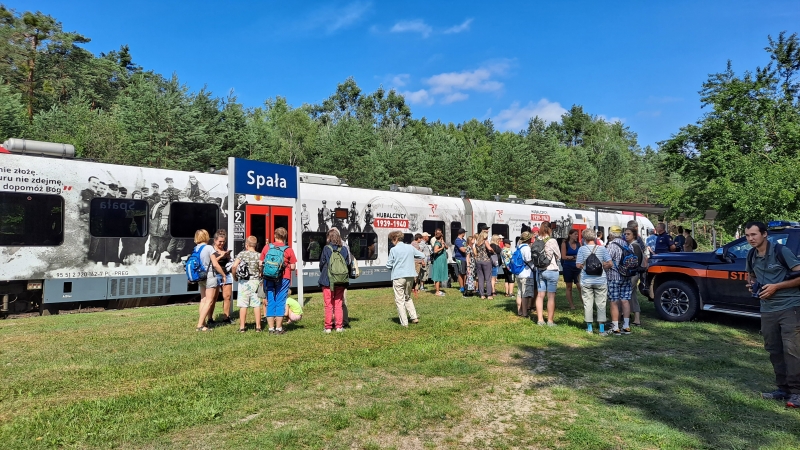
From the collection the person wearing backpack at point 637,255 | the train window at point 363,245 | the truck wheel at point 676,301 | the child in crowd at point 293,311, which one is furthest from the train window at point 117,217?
the truck wheel at point 676,301

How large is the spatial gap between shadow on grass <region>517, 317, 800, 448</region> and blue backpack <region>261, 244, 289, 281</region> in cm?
393

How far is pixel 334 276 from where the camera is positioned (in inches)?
322

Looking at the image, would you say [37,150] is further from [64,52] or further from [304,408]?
[64,52]

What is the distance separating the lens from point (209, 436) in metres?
4.08

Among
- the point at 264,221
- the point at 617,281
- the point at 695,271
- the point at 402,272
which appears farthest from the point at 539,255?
the point at 264,221

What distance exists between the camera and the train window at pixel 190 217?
12.2m

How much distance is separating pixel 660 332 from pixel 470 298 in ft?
17.1

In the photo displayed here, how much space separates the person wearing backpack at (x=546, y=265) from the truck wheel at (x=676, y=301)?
98.9 inches

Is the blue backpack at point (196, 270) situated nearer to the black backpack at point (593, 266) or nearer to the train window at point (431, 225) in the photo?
the black backpack at point (593, 266)

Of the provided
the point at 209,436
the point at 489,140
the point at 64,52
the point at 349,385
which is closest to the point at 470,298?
the point at 349,385

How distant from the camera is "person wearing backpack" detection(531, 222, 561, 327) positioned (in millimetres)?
8734

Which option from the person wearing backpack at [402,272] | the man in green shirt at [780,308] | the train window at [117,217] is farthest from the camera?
the train window at [117,217]

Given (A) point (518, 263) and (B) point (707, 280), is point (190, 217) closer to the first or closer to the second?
(A) point (518, 263)

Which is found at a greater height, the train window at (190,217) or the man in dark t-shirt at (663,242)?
the train window at (190,217)
